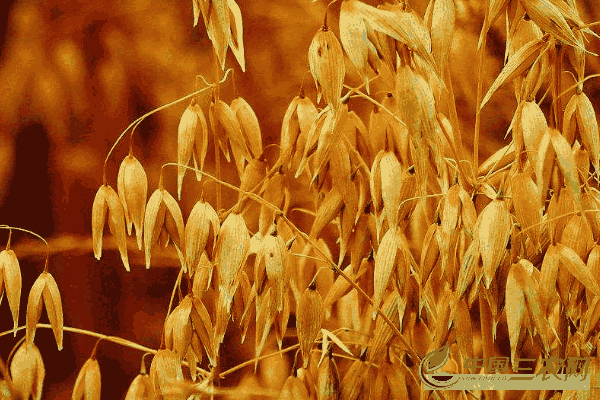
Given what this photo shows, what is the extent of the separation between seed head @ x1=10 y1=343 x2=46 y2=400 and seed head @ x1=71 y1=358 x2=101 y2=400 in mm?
40

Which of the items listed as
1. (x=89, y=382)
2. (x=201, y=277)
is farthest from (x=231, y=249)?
Answer: (x=89, y=382)

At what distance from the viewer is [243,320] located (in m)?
0.71

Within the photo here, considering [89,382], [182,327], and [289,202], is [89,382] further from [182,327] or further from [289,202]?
[289,202]

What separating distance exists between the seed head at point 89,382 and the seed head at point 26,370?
0.04 m

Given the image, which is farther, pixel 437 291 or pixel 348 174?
pixel 437 291

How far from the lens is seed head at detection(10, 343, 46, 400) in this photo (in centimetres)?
75

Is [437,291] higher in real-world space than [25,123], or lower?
lower

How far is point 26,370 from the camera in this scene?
2.45ft

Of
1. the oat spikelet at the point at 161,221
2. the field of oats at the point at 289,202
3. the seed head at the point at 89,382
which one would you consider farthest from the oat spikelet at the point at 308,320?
the seed head at the point at 89,382

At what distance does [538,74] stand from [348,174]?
189mm

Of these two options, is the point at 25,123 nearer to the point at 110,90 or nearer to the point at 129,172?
the point at 110,90

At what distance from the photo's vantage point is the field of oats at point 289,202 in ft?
2.06

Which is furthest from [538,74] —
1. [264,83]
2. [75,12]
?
[75,12]

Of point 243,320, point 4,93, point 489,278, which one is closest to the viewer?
point 489,278
